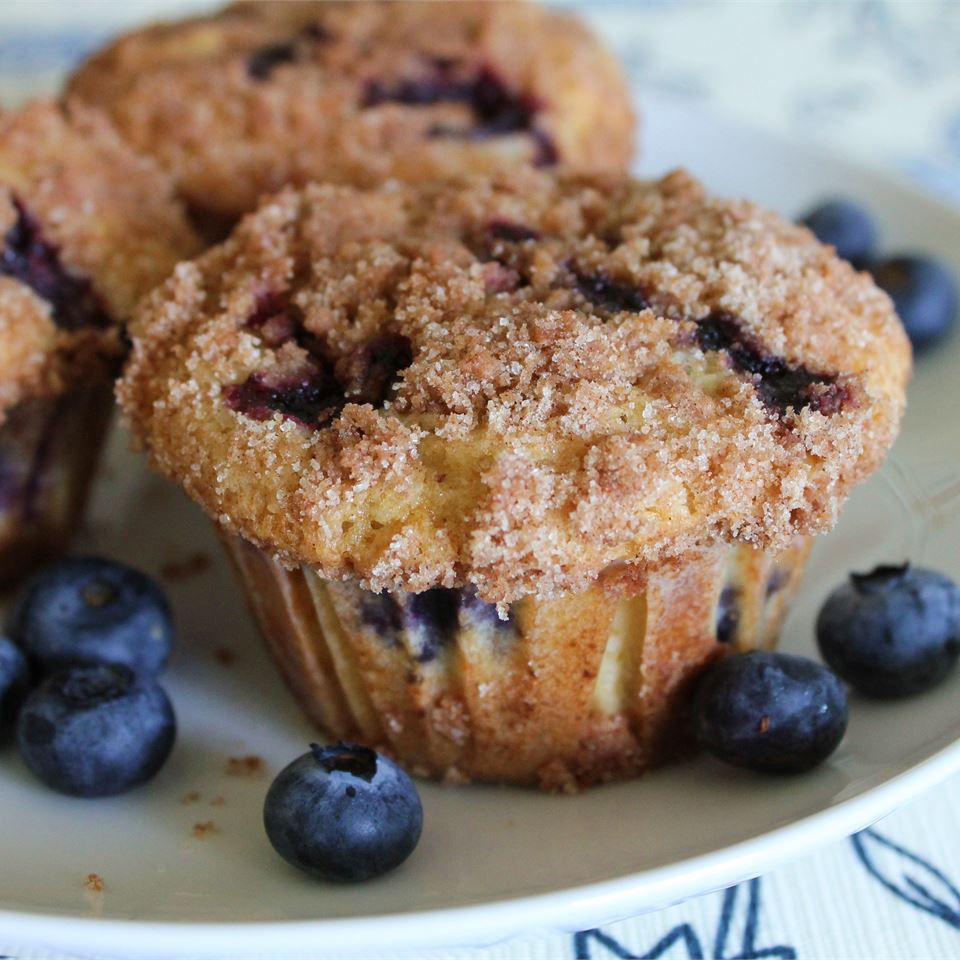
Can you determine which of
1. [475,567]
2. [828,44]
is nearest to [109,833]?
[475,567]

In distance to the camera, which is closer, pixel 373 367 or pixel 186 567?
pixel 373 367

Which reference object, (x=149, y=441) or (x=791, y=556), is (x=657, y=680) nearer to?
(x=791, y=556)

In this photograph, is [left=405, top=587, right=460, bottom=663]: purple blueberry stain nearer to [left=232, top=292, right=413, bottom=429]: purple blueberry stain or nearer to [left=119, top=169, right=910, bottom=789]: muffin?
[left=119, top=169, right=910, bottom=789]: muffin

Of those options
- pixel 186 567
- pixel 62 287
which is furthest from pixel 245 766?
pixel 62 287

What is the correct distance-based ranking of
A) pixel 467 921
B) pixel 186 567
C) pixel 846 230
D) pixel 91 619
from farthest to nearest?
pixel 846 230 → pixel 186 567 → pixel 91 619 → pixel 467 921

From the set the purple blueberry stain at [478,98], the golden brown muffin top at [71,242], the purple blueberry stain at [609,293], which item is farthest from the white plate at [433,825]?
the purple blueberry stain at [478,98]

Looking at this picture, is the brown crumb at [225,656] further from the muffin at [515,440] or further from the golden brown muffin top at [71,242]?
the golden brown muffin top at [71,242]

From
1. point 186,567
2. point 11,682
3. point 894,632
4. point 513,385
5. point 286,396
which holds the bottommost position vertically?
point 186,567

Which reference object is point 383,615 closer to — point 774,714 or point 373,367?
point 373,367
